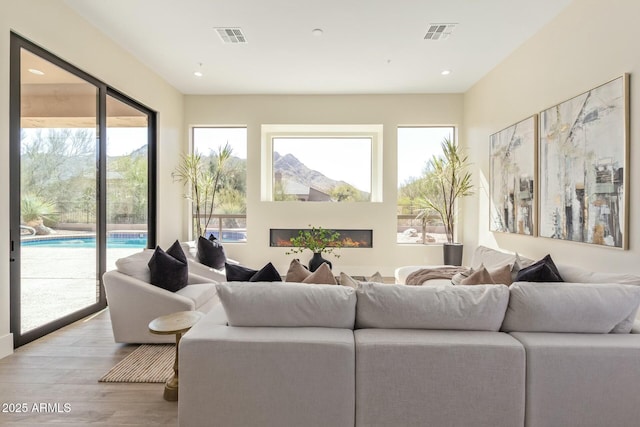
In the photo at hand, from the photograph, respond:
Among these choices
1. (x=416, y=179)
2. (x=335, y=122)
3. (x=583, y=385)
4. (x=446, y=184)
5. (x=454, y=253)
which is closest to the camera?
(x=583, y=385)

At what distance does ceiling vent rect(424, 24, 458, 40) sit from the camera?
353cm

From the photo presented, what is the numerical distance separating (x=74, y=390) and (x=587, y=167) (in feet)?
14.6

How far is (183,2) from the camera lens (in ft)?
10.3

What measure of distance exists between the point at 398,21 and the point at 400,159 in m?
2.69

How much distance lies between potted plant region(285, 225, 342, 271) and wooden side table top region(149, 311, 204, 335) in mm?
2431

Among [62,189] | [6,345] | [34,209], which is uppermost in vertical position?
[62,189]

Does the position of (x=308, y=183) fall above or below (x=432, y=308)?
above

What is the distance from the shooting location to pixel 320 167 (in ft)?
20.2

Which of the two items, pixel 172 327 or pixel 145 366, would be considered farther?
pixel 145 366

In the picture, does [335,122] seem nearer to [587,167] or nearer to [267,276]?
[587,167]

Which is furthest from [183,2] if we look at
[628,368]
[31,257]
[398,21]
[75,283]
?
[628,368]

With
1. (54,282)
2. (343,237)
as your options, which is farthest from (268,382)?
(343,237)

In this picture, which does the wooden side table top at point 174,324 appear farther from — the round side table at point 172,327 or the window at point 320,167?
the window at point 320,167

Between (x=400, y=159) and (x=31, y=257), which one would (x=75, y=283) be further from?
(x=400, y=159)
